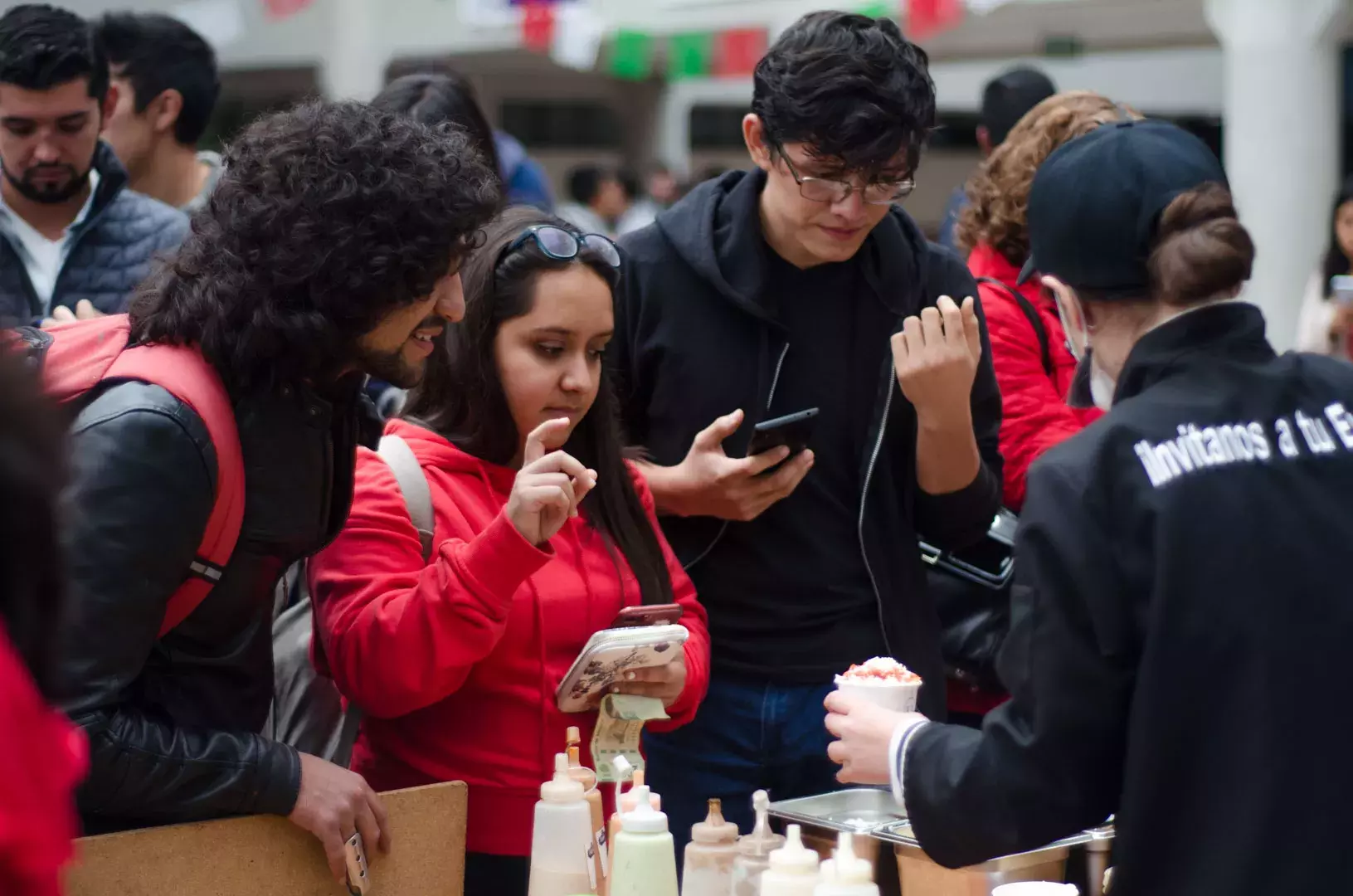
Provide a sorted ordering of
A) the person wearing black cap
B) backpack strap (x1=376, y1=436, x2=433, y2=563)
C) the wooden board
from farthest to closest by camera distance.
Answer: backpack strap (x1=376, y1=436, x2=433, y2=563)
the wooden board
the person wearing black cap

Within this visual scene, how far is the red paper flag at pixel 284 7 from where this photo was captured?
1534 centimetres

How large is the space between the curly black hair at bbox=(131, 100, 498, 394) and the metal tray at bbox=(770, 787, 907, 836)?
2.84 ft

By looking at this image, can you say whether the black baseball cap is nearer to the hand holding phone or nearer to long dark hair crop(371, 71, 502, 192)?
the hand holding phone

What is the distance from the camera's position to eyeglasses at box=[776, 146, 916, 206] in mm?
2641

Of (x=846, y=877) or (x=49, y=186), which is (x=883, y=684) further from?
(x=49, y=186)

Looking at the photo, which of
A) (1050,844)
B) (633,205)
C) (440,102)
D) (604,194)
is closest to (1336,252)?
(440,102)

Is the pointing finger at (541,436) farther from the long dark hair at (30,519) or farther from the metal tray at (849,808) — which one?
the long dark hair at (30,519)

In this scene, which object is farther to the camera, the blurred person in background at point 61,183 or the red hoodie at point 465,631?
the blurred person in background at point 61,183

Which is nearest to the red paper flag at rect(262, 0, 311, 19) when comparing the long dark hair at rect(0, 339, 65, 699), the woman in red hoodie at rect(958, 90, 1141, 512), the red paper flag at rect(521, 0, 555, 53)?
the red paper flag at rect(521, 0, 555, 53)

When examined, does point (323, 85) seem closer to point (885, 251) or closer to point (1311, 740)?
point (885, 251)

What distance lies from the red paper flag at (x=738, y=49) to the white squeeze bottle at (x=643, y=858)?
1036 centimetres

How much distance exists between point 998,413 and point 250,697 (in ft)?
4.74

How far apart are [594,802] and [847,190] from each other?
1.08m

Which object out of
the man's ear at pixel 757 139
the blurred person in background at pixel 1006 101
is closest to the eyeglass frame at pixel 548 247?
the man's ear at pixel 757 139
